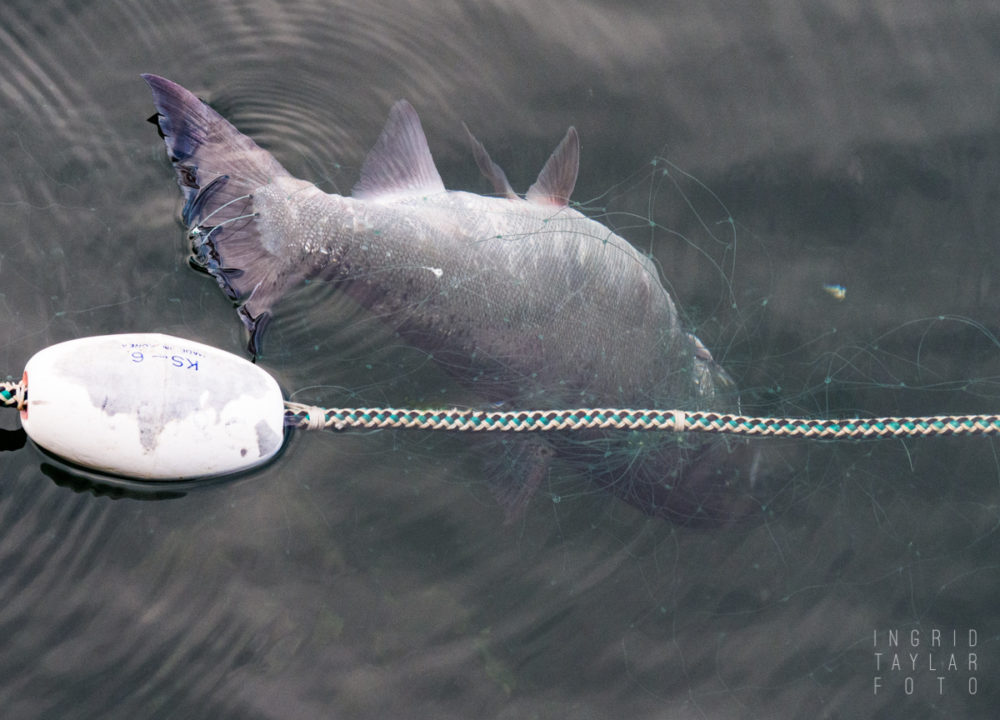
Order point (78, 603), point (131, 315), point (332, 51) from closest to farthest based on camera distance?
point (78, 603) → point (131, 315) → point (332, 51)

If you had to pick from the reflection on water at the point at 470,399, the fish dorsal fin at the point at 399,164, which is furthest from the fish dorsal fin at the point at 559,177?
the fish dorsal fin at the point at 399,164

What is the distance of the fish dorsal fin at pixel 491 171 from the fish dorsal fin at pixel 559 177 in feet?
0.42

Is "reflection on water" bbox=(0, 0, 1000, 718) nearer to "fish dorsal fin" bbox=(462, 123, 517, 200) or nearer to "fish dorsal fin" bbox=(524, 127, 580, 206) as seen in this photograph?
"fish dorsal fin" bbox=(462, 123, 517, 200)

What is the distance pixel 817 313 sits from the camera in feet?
15.0

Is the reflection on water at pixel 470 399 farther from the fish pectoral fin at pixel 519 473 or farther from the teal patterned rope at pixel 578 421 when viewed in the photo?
the teal patterned rope at pixel 578 421

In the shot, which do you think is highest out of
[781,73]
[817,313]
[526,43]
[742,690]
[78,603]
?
[526,43]

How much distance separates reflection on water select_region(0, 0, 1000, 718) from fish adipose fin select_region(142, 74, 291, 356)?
0.22 metres

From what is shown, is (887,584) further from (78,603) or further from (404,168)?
(78,603)

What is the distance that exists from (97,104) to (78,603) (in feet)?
7.96

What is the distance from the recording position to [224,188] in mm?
4125

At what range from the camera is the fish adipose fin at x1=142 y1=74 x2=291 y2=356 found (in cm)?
409

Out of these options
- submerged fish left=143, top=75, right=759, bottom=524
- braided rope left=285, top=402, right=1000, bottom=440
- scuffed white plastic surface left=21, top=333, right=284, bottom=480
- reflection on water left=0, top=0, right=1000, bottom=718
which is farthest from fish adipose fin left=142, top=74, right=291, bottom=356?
braided rope left=285, top=402, right=1000, bottom=440

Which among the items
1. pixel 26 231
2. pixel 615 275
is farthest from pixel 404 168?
pixel 26 231

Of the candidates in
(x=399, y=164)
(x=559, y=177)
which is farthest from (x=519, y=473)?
(x=399, y=164)
